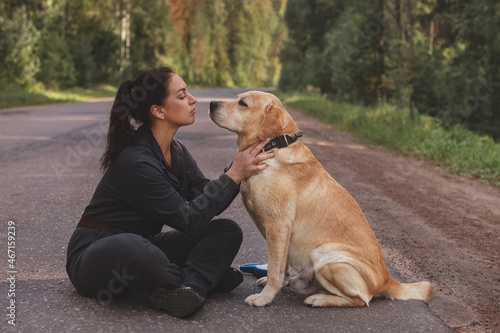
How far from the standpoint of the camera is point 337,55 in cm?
2536

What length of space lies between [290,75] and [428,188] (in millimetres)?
37112

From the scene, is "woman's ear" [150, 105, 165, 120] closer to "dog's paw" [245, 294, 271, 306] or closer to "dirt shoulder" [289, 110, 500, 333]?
"dog's paw" [245, 294, 271, 306]

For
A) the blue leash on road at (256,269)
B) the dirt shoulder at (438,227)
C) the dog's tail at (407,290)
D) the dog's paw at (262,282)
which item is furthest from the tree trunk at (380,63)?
the dog's tail at (407,290)

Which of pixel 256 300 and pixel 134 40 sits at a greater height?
pixel 134 40

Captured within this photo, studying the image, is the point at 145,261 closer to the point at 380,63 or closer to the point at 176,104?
the point at 176,104

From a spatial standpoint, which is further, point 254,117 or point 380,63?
point 380,63

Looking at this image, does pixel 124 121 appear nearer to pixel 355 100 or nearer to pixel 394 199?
pixel 394 199

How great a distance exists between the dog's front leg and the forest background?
694cm

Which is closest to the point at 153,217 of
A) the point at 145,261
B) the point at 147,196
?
the point at 147,196

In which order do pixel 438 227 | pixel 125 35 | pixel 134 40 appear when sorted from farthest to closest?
1. pixel 134 40
2. pixel 125 35
3. pixel 438 227

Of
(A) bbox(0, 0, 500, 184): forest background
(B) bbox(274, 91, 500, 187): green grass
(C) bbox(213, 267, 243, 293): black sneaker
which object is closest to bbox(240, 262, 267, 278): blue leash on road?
(C) bbox(213, 267, 243, 293): black sneaker

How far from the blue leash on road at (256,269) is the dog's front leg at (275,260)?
23.2 inches

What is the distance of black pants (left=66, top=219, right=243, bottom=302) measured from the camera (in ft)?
Result: 11.1

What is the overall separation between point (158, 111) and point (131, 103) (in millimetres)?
188
